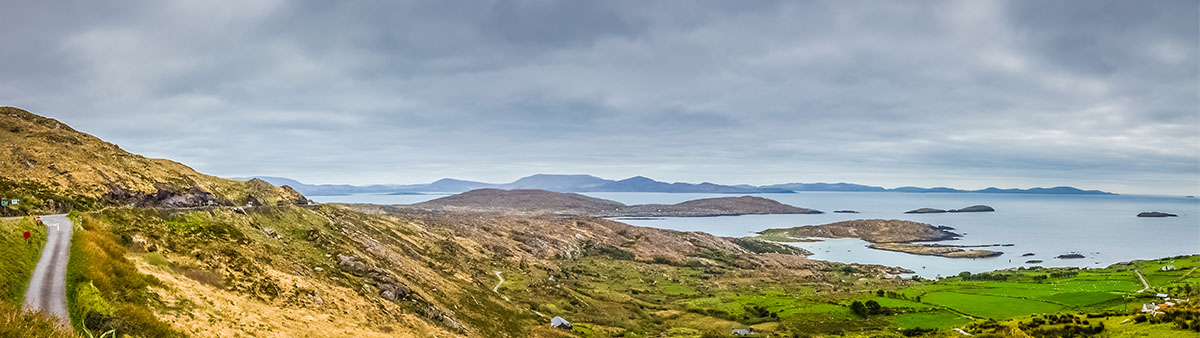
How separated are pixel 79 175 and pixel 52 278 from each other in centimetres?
4070

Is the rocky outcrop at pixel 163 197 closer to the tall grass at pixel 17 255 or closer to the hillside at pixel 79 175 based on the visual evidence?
the hillside at pixel 79 175

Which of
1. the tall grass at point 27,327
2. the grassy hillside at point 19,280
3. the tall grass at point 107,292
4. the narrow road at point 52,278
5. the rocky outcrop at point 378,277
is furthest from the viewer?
the rocky outcrop at point 378,277

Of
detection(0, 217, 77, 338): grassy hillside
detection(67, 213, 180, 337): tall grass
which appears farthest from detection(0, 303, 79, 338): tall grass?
detection(67, 213, 180, 337): tall grass

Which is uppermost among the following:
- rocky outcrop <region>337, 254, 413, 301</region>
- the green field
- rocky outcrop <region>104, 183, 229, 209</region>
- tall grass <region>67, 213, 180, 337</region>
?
rocky outcrop <region>104, 183, 229, 209</region>

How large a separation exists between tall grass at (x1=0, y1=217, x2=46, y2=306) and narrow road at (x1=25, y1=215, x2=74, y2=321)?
0.26 meters

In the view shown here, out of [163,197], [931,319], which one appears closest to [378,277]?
[163,197]

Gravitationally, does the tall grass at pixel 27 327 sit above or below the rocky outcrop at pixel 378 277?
above

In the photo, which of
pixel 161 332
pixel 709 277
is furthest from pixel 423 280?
pixel 709 277

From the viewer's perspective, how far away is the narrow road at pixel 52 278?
64.2ft

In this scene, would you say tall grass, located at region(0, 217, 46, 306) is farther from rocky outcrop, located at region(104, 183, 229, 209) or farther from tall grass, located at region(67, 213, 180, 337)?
rocky outcrop, located at region(104, 183, 229, 209)

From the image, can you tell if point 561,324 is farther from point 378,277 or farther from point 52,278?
point 52,278

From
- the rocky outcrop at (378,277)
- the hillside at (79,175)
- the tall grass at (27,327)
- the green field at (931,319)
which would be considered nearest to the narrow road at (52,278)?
the tall grass at (27,327)

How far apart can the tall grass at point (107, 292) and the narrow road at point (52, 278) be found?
261 millimetres

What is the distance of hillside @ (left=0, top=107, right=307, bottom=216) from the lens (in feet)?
148
